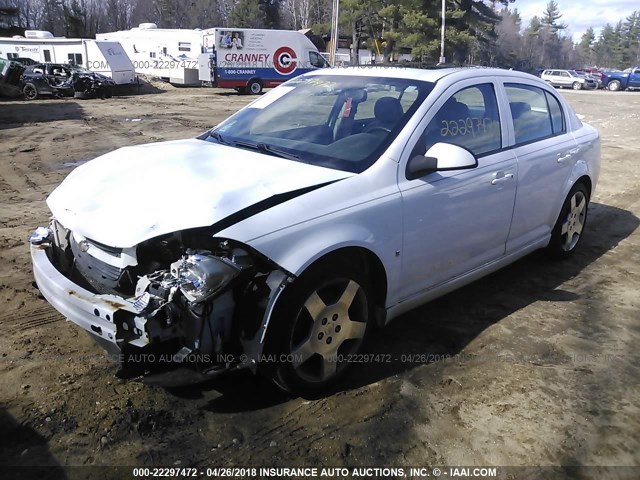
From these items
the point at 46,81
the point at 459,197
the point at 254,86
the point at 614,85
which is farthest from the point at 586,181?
the point at 614,85

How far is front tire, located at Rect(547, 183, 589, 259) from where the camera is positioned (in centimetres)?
498

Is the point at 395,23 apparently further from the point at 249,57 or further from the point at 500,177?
the point at 500,177

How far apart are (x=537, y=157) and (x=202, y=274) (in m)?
3.01

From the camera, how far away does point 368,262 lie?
319 centimetres

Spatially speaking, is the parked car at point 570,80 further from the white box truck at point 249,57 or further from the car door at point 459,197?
the car door at point 459,197

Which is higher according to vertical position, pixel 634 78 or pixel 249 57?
pixel 249 57

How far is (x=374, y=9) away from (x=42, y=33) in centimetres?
2826

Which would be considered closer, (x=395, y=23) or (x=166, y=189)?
(x=166, y=189)

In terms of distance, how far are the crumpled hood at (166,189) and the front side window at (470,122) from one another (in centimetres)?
85

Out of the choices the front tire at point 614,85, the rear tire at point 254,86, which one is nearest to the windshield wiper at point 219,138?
the rear tire at point 254,86

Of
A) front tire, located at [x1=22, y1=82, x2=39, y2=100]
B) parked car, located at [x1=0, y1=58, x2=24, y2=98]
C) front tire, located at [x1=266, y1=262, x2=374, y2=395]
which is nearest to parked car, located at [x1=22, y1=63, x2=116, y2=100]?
front tire, located at [x1=22, y1=82, x2=39, y2=100]

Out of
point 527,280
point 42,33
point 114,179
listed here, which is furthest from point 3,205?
point 42,33

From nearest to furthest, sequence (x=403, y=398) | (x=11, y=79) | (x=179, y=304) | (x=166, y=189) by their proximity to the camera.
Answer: (x=179, y=304)
(x=166, y=189)
(x=403, y=398)
(x=11, y=79)

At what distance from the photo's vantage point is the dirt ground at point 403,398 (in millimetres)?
2662
